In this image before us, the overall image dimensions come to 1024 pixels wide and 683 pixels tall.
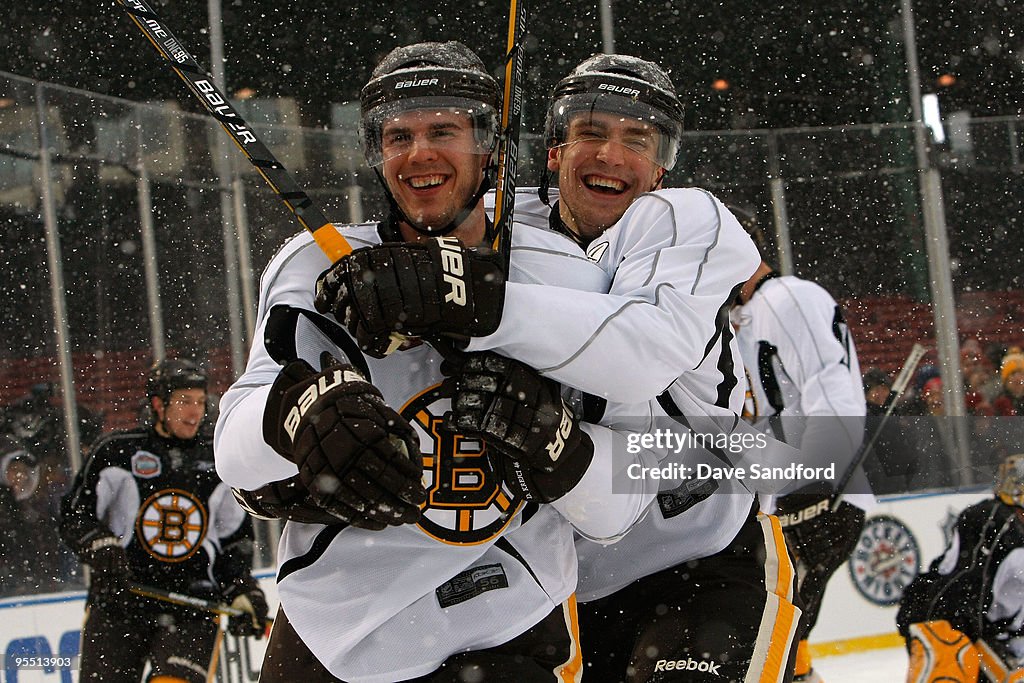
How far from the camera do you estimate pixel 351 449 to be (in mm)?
1178

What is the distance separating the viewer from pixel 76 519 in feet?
12.7

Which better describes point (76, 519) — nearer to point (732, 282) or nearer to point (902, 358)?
point (732, 282)

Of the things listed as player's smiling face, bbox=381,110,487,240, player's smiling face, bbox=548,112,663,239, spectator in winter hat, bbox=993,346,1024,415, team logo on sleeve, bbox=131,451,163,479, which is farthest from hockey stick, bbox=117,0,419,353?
spectator in winter hat, bbox=993,346,1024,415

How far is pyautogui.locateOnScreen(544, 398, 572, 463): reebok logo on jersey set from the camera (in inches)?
53.6

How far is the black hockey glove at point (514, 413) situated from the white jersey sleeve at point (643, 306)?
2 cm

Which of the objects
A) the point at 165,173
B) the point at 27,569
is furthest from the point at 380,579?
the point at 165,173

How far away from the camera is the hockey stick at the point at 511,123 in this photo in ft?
4.98

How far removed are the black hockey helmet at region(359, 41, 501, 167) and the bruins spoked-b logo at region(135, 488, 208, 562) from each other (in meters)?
2.48

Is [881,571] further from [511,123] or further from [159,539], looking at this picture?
[511,123]

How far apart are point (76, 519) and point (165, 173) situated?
8.08 feet

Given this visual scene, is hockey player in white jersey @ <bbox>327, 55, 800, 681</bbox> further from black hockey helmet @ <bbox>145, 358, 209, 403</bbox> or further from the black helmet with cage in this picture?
black hockey helmet @ <bbox>145, 358, 209, 403</bbox>

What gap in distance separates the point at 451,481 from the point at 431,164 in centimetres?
44

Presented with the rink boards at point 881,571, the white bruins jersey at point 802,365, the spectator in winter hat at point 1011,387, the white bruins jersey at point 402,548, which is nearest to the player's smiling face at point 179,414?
the rink boards at point 881,571

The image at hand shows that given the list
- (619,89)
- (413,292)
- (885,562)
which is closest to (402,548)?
(413,292)
